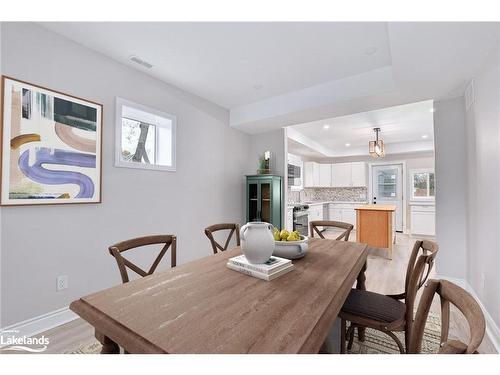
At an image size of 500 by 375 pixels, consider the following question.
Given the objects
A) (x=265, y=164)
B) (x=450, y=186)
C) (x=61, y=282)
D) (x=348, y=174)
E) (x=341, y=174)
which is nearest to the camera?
(x=61, y=282)

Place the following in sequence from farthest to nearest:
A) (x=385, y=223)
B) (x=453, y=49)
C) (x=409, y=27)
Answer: (x=385, y=223)
(x=453, y=49)
(x=409, y=27)

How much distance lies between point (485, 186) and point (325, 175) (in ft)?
18.2

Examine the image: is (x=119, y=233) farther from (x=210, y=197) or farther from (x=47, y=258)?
(x=210, y=197)

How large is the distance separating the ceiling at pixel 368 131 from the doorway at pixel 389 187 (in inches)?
26.3

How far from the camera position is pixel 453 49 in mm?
1877

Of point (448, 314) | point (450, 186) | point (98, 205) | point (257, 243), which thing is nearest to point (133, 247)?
point (257, 243)

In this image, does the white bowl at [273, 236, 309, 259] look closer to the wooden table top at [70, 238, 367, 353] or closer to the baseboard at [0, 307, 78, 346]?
the wooden table top at [70, 238, 367, 353]

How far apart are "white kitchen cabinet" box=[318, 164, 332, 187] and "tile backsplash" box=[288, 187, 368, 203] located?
55 cm

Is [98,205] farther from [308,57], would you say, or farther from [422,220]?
[422,220]

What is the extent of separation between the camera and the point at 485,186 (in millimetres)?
2141

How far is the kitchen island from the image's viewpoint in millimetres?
4160

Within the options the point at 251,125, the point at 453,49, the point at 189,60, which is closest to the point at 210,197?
the point at 251,125

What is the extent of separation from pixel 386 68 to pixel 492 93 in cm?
95

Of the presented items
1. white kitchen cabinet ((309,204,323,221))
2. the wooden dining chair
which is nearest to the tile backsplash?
white kitchen cabinet ((309,204,323,221))
